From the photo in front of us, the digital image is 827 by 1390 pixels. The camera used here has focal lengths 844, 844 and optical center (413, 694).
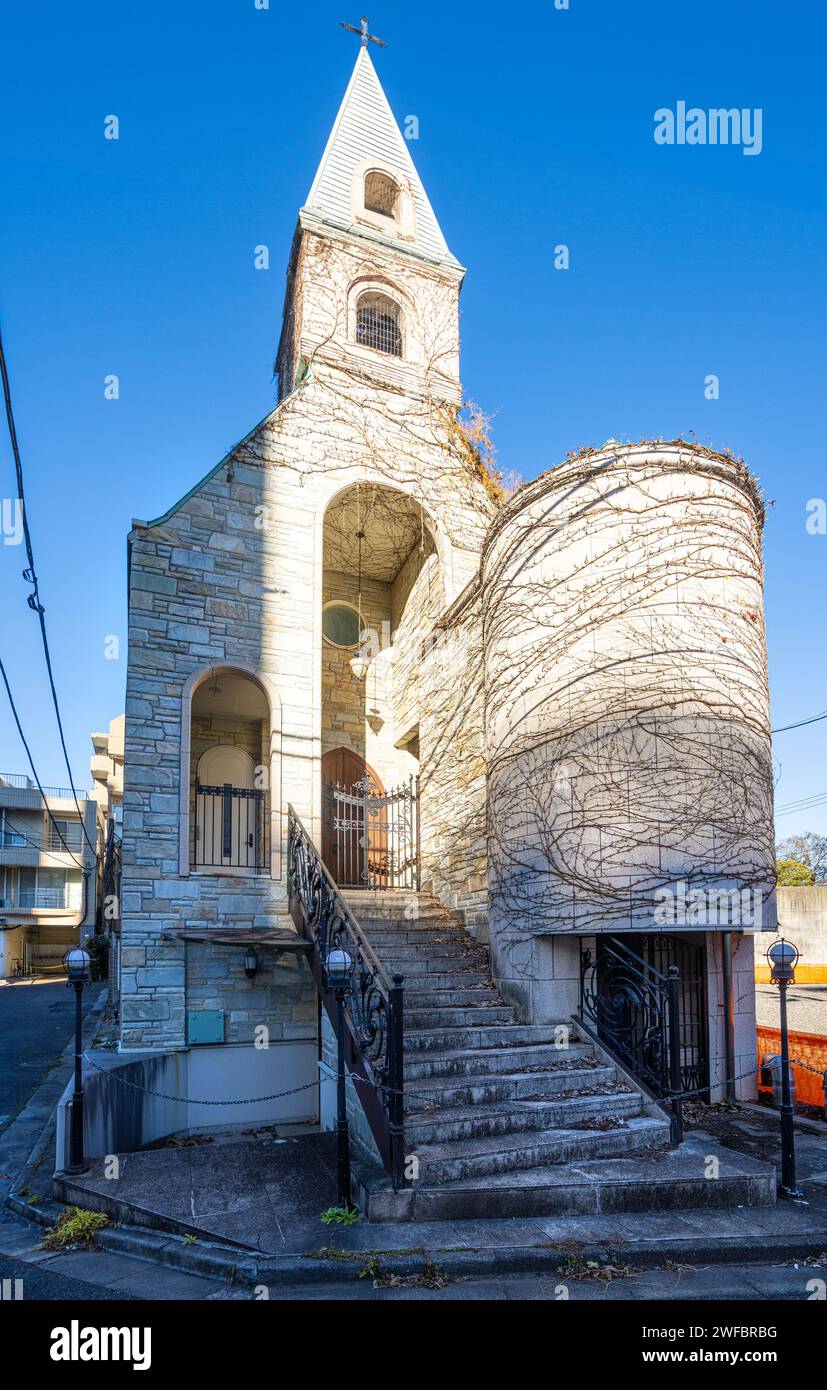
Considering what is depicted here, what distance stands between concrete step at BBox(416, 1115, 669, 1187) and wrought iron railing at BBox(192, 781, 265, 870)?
507 centimetres

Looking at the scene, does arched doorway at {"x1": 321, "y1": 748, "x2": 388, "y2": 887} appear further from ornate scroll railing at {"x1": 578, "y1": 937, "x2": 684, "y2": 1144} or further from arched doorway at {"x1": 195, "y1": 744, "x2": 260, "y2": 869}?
ornate scroll railing at {"x1": 578, "y1": 937, "x2": 684, "y2": 1144}

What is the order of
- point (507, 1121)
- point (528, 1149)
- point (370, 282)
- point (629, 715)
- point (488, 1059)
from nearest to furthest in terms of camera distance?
point (528, 1149) → point (507, 1121) → point (488, 1059) → point (629, 715) → point (370, 282)

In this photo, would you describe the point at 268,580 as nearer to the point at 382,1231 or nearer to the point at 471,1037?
the point at 471,1037

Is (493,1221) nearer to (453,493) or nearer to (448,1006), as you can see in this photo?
(448,1006)

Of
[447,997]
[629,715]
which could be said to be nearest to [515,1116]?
[447,997]

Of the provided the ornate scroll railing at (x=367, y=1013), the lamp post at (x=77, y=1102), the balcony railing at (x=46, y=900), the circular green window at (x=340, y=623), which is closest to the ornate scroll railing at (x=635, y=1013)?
the ornate scroll railing at (x=367, y=1013)

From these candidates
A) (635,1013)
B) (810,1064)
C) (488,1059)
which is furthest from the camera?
(810,1064)

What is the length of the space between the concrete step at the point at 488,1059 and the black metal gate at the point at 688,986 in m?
1.48

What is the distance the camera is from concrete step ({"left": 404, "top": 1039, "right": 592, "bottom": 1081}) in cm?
675

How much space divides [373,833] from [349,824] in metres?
1.16

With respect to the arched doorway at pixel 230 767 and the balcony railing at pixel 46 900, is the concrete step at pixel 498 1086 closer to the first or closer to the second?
the arched doorway at pixel 230 767

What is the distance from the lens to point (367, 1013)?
20.8 ft
